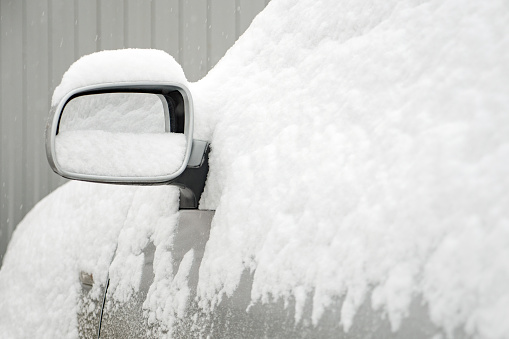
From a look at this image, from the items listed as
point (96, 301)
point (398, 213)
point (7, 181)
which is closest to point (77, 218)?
point (96, 301)

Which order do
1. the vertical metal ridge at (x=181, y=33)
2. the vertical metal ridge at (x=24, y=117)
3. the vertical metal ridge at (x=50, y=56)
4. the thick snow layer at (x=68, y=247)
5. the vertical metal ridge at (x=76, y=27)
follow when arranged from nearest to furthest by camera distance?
1. the thick snow layer at (x=68, y=247)
2. the vertical metal ridge at (x=181, y=33)
3. the vertical metal ridge at (x=76, y=27)
4. the vertical metal ridge at (x=50, y=56)
5. the vertical metal ridge at (x=24, y=117)

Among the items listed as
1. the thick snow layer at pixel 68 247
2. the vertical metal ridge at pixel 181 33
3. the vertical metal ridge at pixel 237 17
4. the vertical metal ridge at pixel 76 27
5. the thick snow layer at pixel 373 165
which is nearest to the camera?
the thick snow layer at pixel 373 165

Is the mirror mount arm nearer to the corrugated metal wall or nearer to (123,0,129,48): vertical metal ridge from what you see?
the corrugated metal wall

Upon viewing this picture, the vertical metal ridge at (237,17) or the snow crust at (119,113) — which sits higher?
the vertical metal ridge at (237,17)

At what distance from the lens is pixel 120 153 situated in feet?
3.61

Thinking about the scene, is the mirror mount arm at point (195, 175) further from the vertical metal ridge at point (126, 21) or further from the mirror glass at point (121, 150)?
the vertical metal ridge at point (126, 21)

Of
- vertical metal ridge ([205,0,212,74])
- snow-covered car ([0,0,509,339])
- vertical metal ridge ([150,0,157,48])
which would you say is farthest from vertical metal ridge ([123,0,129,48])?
snow-covered car ([0,0,509,339])

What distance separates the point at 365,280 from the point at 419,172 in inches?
6.1

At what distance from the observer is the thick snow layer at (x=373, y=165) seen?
2.02 feet

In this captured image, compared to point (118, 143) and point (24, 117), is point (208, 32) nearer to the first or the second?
point (24, 117)

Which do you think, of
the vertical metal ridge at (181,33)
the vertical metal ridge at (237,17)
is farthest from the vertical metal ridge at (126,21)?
the vertical metal ridge at (237,17)

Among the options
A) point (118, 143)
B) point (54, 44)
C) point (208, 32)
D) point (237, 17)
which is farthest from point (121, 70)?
point (54, 44)

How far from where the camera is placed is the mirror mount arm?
43.2 inches

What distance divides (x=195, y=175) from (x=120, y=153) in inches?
6.1
